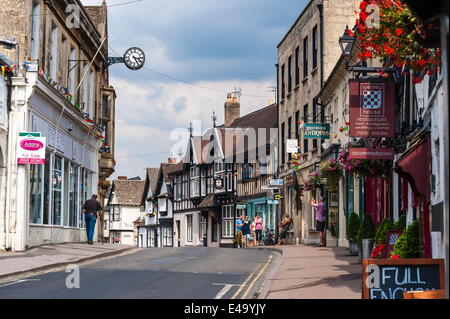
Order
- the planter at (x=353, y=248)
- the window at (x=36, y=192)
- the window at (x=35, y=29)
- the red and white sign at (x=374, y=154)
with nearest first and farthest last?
the red and white sign at (x=374, y=154) < the planter at (x=353, y=248) < the window at (x=36, y=192) < the window at (x=35, y=29)

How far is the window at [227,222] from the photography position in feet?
187

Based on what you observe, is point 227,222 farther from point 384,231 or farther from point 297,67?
point 384,231

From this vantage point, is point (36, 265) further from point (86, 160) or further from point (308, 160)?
point (308, 160)

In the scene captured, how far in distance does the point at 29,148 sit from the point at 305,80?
1887 cm

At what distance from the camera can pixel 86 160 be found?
3222cm

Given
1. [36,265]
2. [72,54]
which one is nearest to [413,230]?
[36,265]

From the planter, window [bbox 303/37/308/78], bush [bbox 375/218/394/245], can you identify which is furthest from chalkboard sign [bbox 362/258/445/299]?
window [bbox 303/37/308/78]

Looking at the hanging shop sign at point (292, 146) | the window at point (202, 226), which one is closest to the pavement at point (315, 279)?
the hanging shop sign at point (292, 146)

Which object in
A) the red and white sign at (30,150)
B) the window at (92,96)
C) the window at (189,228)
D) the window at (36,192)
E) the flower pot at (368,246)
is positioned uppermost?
the window at (92,96)

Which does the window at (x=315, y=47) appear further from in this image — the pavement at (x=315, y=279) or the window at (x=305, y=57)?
the pavement at (x=315, y=279)

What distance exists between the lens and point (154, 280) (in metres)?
14.0

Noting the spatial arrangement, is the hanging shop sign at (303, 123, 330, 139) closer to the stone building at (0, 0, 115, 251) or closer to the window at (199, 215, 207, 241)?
the stone building at (0, 0, 115, 251)

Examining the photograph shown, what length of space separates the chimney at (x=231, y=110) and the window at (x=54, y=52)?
1516 inches

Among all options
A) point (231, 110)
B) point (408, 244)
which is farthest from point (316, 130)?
point (231, 110)
